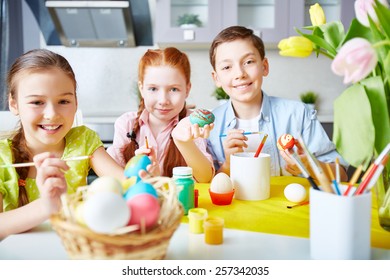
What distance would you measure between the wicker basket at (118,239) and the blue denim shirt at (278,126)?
3.13 ft

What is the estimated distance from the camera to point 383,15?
0.64 m

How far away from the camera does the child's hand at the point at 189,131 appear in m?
1.04

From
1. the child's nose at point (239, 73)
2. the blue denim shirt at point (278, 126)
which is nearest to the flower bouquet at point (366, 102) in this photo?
the child's nose at point (239, 73)

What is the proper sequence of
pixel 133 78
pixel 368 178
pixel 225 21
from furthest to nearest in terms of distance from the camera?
pixel 133 78, pixel 225 21, pixel 368 178

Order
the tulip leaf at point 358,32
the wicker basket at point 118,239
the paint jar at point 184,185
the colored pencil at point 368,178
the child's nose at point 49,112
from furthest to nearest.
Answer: the child's nose at point 49,112, the paint jar at point 184,185, the tulip leaf at point 358,32, the colored pencil at point 368,178, the wicker basket at point 118,239

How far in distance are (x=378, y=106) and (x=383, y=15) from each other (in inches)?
5.5

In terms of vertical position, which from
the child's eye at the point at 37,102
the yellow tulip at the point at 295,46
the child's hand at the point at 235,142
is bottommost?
the child's hand at the point at 235,142

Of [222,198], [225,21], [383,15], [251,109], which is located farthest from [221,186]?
[225,21]

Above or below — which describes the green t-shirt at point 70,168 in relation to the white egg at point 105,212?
below

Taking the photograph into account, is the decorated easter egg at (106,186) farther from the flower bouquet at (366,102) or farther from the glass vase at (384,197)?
the glass vase at (384,197)

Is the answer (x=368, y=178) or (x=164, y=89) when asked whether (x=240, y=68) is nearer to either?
(x=164, y=89)

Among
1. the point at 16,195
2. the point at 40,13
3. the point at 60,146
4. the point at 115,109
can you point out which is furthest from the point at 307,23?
the point at 16,195

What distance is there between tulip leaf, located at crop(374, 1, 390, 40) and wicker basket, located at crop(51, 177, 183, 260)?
0.41 m

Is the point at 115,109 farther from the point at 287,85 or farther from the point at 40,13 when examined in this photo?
the point at 287,85
